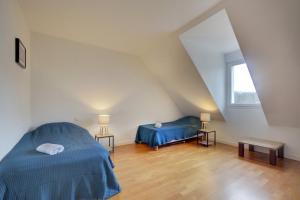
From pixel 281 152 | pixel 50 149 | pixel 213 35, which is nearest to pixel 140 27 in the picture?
pixel 213 35

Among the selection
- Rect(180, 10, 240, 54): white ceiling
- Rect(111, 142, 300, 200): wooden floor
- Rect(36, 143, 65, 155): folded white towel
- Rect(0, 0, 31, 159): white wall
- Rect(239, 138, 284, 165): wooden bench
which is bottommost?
Rect(111, 142, 300, 200): wooden floor

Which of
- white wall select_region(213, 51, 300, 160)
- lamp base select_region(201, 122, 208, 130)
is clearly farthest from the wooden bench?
lamp base select_region(201, 122, 208, 130)

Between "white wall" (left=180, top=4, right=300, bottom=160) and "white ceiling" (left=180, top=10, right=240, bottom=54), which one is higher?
"white ceiling" (left=180, top=10, right=240, bottom=54)

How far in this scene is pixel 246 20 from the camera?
2.29 m

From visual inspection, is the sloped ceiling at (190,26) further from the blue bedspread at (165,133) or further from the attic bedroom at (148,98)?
the blue bedspread at (165,133)

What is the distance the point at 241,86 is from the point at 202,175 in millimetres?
2543

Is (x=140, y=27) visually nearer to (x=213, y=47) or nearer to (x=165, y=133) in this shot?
(x=213, y=47)

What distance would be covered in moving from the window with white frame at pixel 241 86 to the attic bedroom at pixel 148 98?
24 mm

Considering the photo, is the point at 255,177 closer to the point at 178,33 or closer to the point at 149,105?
the point at 178,33

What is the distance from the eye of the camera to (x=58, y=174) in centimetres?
178

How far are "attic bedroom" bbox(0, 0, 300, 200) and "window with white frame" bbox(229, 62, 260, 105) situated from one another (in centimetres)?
2

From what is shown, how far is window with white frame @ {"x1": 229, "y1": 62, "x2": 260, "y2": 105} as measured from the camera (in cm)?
394

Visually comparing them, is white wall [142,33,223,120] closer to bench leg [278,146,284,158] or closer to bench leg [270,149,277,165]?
bench leg [278,146,284,158]

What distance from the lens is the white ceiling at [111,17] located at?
2270 mm
